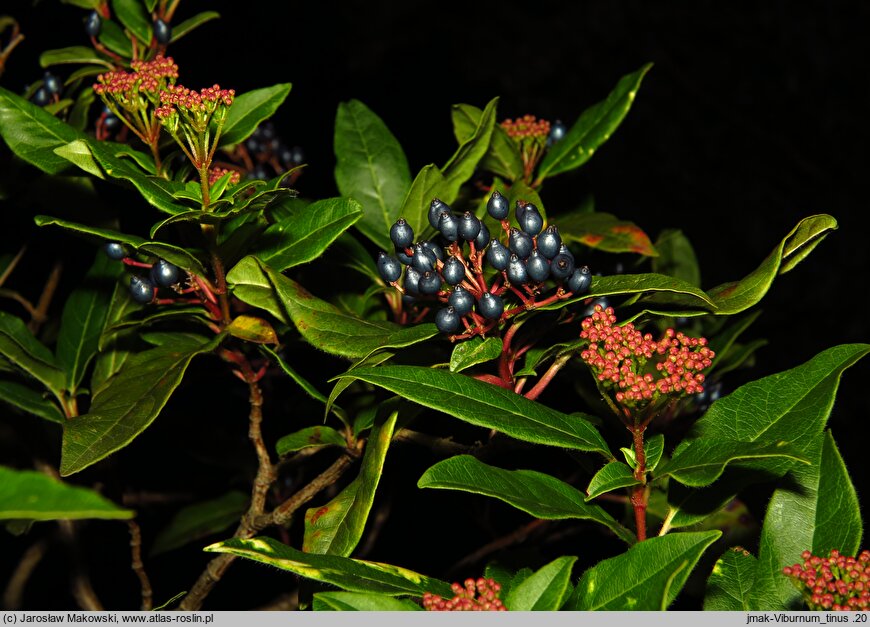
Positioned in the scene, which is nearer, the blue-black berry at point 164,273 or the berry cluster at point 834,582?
the berry cluster at point 834,582

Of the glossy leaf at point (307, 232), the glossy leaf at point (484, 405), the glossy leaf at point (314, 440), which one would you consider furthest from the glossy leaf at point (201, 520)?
the glossy leaf at point (484, 405)

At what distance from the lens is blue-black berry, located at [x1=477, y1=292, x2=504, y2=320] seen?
121cm

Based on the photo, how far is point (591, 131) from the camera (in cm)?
168

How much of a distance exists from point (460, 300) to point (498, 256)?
3.1 inches

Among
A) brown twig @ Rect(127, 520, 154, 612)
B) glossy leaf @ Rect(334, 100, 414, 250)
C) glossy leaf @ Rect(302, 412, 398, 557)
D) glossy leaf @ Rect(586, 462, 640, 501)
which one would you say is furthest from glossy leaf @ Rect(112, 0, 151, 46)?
glossy leaf @ Rect(586, 462, 640, 501)

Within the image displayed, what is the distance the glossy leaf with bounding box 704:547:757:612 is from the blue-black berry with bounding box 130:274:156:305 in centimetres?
84

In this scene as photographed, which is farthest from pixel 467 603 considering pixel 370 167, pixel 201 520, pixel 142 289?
pixel 201 520

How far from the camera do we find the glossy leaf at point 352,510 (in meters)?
1.22

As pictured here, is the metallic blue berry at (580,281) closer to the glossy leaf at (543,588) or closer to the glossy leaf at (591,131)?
the glossy leaf at (543,588)

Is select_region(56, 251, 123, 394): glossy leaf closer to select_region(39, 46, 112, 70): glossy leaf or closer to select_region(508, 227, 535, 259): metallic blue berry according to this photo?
select_region(39, 46, 112, 70): glossy leaf

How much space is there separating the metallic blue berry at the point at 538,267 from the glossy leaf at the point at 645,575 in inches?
13.6

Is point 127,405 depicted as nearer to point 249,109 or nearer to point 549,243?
point 249,109

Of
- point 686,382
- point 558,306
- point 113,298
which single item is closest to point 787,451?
point 686,382

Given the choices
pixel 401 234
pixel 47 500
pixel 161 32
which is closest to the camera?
pixel 47 500
